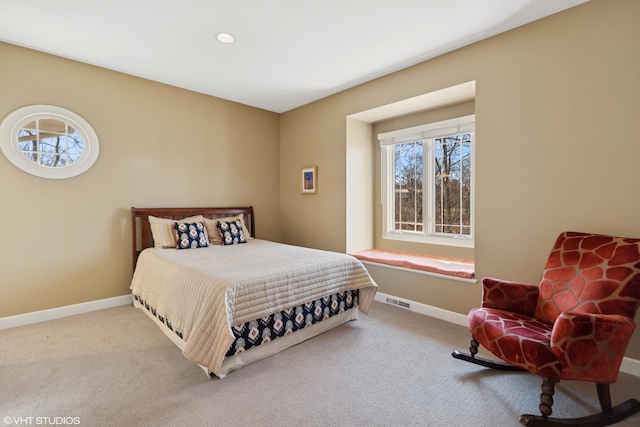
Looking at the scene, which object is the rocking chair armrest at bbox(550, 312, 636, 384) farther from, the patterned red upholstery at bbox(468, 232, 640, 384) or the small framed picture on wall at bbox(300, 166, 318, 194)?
the small framed picture on wall at bbox(300, 166, 318, 194)

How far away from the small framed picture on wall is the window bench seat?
116 centimetres

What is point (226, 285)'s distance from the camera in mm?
2090

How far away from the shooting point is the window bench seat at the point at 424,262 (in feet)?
9.81

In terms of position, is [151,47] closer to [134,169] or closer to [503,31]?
[134,169]

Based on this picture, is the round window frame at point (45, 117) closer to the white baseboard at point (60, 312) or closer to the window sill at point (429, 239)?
the white baseboard at point (60, 312)

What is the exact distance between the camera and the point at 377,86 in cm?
359

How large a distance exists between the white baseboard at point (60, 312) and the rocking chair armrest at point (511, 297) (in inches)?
148

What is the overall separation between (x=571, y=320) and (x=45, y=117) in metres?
4.56

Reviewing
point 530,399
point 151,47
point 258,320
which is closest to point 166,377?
point 258,320

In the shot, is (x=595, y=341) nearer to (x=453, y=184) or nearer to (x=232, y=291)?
(x=232, y=291)

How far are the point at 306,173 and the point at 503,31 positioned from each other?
2790mm

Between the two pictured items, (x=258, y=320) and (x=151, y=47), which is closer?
(x=258, y=320)

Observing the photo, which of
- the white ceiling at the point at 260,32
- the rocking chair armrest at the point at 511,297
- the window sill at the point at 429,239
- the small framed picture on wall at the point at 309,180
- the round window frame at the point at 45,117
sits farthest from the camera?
the small framed picture on wall at the point at 309,180

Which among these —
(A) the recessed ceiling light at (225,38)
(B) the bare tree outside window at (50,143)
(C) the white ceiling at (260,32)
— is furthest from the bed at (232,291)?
(A) the recessed ceiling light at (225,38)
